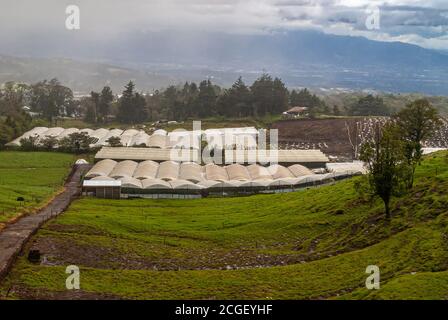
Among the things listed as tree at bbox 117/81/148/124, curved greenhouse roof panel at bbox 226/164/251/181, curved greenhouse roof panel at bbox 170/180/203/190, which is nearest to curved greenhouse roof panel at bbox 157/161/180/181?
curved greenhouse roof panel at bbox 170/180/203/190

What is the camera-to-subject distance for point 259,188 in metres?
63.8

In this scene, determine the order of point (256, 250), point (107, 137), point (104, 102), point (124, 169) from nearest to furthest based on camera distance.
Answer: point (256, 250), point (124, 169), point (107, 137), point (104, 102)

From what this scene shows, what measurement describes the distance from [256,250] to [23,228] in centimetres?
1742

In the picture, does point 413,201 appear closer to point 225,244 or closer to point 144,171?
point 225,244

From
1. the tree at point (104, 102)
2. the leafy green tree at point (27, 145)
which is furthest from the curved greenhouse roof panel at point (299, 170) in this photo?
the tree at point (104, 102)

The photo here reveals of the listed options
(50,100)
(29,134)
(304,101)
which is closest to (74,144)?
(29,134)

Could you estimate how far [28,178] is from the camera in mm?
68438

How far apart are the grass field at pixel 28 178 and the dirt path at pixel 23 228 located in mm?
1134

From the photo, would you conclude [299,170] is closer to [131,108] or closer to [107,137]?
[107,137]

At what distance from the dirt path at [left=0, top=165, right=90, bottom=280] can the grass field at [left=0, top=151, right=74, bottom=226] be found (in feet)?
3.72

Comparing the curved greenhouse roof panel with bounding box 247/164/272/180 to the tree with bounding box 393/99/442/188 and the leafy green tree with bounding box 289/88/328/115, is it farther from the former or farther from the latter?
the leafy green tree with bounding box 289/88/328/115

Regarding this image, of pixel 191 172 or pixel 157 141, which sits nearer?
pixel 191 172

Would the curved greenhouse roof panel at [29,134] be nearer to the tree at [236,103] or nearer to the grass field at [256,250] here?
the tree at [236,103]
